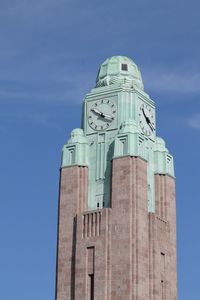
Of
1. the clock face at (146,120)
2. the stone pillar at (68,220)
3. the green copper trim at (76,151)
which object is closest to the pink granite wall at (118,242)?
the stone pillar at (68,220)

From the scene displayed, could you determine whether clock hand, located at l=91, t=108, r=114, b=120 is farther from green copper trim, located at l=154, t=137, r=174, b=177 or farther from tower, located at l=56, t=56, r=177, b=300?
green copper trim, located at l=154, t=137, r=174, b=177

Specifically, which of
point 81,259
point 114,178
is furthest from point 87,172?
point 81,259

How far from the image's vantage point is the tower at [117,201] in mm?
58875

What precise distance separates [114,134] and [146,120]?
3447 mm

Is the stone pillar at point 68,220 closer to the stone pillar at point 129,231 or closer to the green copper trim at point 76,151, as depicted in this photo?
the green copper trim at point 76,151

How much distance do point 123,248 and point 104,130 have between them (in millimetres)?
10472

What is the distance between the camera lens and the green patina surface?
62.9 meters

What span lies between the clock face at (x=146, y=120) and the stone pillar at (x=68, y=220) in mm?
5760

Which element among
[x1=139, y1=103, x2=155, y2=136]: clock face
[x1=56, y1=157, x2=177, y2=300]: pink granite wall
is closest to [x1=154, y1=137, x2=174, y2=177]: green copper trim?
[x1=139, y1=103, x2=155, y2=136]: clock face

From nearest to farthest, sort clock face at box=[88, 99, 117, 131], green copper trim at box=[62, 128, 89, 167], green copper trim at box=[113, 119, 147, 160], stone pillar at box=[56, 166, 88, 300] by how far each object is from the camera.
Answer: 1. stone pillar at box=[56, 166, 88, 300]
2. green copper trim at box=[113, 119, 147, 160]
3. green copper trim at box=[62, 128, 89, 167]
4. clock face at box=[88, 99, 117, 131]

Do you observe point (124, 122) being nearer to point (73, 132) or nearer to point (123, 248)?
point (73, 132)

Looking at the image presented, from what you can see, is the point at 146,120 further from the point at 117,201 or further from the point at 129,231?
the point at 129,231

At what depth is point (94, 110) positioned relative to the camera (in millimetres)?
65688

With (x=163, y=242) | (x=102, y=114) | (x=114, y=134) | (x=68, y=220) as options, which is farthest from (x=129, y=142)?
(x=163, y=242)
